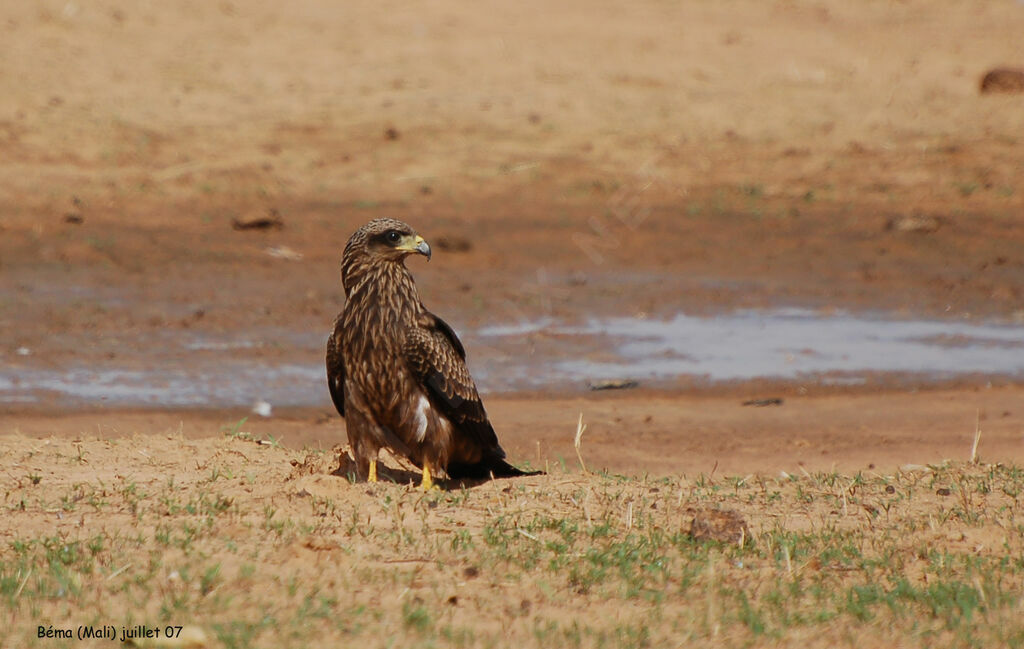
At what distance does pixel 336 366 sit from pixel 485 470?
98 centimetres

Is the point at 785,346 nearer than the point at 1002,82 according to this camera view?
Yes

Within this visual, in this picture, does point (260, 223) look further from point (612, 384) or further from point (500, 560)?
point (500, 560)

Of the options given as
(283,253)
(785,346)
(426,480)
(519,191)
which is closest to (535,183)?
(519,191)

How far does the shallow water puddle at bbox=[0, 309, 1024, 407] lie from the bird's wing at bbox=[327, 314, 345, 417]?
8.41ft

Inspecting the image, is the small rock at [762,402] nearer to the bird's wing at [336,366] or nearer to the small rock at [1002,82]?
the bird's wing at [336,366]

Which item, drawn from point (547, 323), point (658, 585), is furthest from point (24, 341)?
point (658, 585)

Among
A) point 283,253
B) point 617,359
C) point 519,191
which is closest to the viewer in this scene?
point 617,359

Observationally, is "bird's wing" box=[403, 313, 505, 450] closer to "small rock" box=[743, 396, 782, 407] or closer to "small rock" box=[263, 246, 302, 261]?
"small rock" box=[743, 396, 782, 407]

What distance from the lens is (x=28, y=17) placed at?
18250mm

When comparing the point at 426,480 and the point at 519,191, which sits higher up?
the point at 519,191

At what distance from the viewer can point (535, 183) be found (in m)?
16.2

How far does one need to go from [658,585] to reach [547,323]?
6803mm

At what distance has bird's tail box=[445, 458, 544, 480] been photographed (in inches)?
296

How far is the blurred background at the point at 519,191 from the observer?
11.3m
